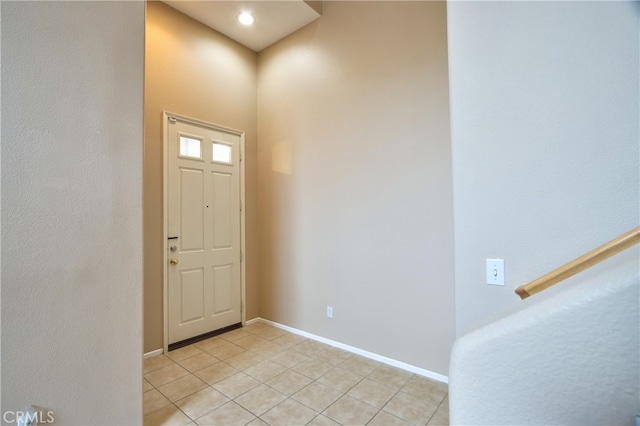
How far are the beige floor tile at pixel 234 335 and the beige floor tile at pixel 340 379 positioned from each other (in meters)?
1.33

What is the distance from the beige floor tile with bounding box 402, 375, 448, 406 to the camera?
7.13ft

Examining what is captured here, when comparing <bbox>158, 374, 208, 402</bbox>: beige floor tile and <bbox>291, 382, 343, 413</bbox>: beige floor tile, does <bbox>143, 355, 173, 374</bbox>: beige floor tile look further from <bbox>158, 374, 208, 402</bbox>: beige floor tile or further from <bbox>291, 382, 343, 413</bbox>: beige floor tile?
<bbox>291, 382, 343, 413</bbox>: beige floor tile

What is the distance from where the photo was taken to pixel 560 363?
0.43m

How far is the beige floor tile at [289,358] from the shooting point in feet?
8.95

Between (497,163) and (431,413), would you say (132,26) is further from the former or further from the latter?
(431,413)

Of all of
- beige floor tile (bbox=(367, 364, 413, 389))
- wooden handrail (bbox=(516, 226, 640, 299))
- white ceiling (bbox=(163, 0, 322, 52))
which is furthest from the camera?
white ceiling (bbox=(163, 0, 322, 52))

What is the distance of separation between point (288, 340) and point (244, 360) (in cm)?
61

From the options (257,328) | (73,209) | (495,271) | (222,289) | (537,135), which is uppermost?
(537,135)

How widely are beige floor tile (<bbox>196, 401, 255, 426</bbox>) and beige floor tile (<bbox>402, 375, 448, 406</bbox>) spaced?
125 cm

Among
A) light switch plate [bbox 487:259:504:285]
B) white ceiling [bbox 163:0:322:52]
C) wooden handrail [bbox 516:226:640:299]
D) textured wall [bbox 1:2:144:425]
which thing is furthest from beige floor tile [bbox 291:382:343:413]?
white ceiling [bbox 163:0:322:52]

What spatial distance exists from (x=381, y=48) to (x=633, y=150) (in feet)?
7.69

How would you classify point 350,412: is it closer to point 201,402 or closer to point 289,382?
point 289,382

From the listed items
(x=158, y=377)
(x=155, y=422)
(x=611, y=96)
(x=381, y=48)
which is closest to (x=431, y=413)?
(x=155, y=422)

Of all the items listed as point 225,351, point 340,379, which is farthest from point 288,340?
point 340,379
